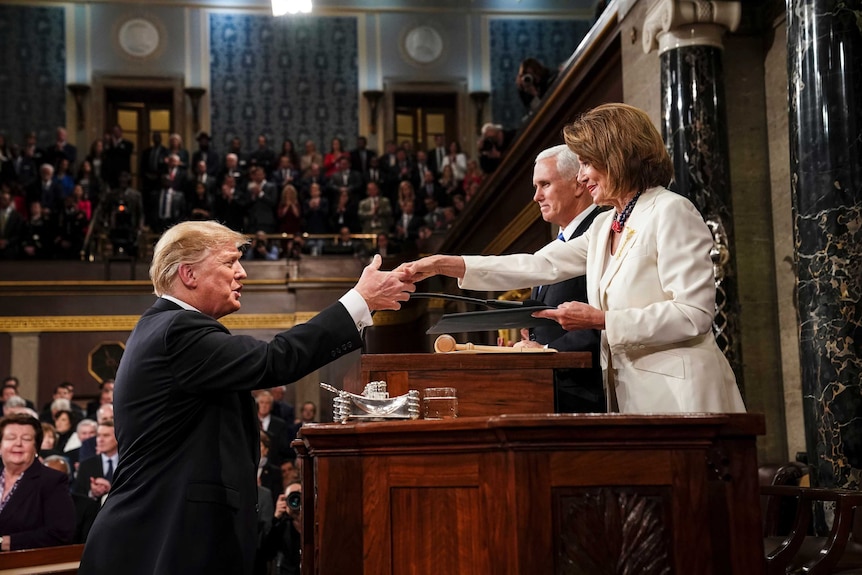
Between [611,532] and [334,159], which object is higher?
[334,159]

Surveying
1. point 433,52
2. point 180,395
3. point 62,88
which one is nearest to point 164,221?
point 62,88

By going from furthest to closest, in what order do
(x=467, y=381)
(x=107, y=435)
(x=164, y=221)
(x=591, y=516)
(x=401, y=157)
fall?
1. (x=401, y=157)
2. (x=164, y=221)
3. (x=107, y=435)
4. (x=467, y=381)
5. (x=591, y=516)

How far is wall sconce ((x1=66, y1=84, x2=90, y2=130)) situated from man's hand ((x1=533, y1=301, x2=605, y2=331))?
592 inches

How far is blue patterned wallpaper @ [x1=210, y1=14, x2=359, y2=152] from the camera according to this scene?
54.2 ft

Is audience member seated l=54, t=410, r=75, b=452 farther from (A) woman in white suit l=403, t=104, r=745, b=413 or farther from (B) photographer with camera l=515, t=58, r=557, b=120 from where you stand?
(A) woman in white suit l=403, t=104, r=745, b=413

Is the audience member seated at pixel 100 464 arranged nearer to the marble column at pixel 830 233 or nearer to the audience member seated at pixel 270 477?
the audience member seated at pixel 270 477

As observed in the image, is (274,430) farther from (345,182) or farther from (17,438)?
(345,182)

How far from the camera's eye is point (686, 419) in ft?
6.18

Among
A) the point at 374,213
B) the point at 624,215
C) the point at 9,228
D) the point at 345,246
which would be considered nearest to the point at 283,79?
the point at 374,213

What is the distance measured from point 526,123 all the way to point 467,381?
5.64 metres

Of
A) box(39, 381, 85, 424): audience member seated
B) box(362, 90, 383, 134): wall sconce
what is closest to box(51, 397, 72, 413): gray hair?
box(39, 381, 85, 424): audience member seated

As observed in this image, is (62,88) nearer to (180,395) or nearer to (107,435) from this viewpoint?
(107,435)

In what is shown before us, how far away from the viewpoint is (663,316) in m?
2.35

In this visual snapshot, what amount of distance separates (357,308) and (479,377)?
391 mm
